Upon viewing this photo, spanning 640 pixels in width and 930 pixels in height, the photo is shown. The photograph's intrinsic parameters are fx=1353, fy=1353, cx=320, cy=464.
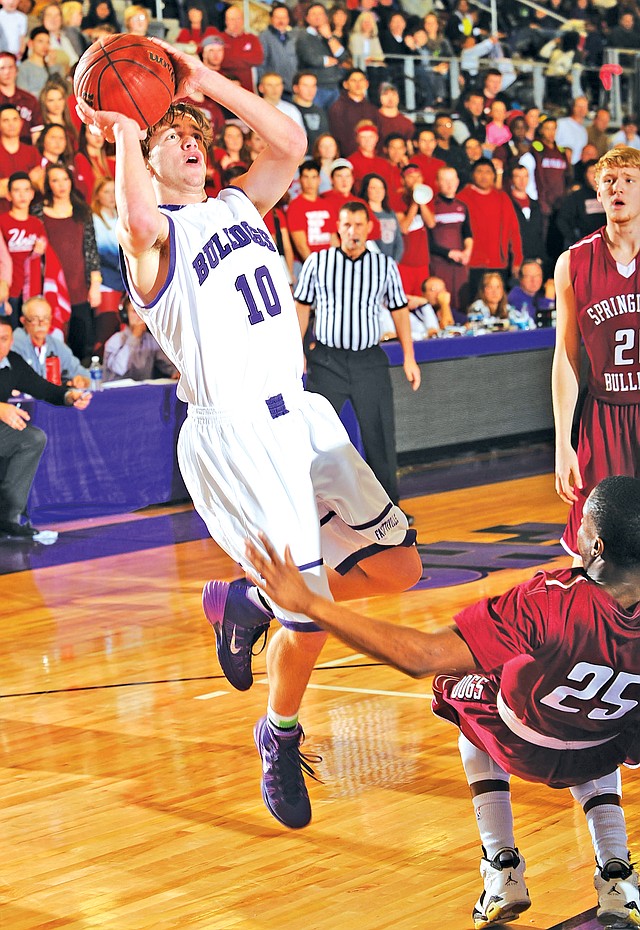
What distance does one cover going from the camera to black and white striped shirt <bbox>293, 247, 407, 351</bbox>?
28.3 ft

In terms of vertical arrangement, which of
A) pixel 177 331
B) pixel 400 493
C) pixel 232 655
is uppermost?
pixel 177 331

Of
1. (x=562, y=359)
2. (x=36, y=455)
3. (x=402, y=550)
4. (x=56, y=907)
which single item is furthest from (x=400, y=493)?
(x=56, y=907)

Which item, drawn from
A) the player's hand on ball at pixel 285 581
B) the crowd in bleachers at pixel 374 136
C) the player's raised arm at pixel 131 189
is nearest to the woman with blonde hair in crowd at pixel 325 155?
the crowd in bleachers at pixel 374 136

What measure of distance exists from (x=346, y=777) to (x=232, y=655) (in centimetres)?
55

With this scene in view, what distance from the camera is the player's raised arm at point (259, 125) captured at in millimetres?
3631

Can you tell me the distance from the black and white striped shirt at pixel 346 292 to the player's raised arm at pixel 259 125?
4.64m

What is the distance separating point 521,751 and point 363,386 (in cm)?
591

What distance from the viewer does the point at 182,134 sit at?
12.5 ft

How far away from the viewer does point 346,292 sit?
8.62 m

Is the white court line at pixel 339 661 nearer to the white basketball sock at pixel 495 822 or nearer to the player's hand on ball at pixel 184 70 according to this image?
the white basketball sock at pixel 495 822

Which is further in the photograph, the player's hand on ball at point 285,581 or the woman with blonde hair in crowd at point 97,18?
the woman with blonde hair in crowd at point 97,18

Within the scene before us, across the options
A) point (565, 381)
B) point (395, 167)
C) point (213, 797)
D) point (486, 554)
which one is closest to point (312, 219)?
point (395, 167)

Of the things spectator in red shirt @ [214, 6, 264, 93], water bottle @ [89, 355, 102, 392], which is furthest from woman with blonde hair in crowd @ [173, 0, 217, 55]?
water bottle @ [89, 355, 102, 392]

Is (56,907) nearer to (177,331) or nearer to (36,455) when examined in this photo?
(177,331)
